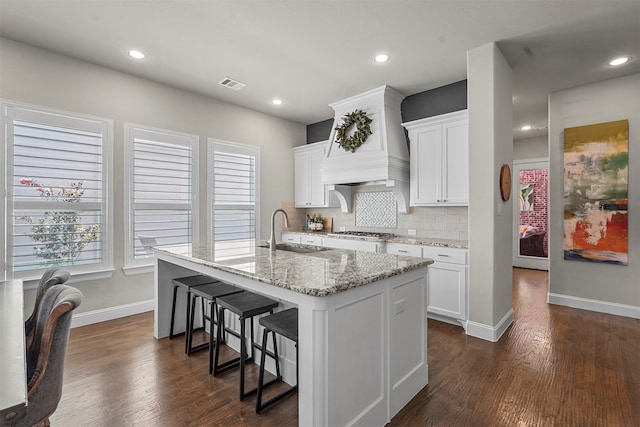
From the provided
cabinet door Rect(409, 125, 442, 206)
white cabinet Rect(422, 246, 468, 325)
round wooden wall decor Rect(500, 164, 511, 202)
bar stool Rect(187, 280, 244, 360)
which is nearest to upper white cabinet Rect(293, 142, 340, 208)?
cabinet door Rect(409, 125, 442, 206)

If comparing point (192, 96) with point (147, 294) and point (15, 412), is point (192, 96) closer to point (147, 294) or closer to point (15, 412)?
point (147, 294)

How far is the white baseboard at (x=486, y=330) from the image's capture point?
307 cm

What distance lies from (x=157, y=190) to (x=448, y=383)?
3.76 meters

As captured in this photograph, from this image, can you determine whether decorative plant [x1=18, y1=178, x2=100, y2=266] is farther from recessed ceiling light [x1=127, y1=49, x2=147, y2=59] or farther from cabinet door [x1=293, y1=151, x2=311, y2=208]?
cabinet door [x1=293, y1=151, x2=311, y2=208]

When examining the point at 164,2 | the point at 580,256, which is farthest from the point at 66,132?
the point at 580,256

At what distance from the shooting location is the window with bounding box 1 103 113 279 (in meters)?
3.07

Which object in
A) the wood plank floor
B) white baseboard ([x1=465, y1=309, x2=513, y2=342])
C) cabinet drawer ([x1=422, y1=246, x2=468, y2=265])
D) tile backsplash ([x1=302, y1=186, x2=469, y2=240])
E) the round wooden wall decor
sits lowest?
the wood plank floor

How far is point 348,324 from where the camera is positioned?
1.65 metres

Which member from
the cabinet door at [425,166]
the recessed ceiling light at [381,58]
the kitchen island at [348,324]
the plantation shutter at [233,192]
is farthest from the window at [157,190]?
the cabinet door at [425,166]

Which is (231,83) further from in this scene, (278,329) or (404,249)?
(278,329)

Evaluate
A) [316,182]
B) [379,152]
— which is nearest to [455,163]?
[379,152]

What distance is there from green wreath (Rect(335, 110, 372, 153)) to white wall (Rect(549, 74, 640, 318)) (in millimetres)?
2455

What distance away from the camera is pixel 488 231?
3062 mm

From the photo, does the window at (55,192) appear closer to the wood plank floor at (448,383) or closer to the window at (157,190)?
the window at (157,190)
